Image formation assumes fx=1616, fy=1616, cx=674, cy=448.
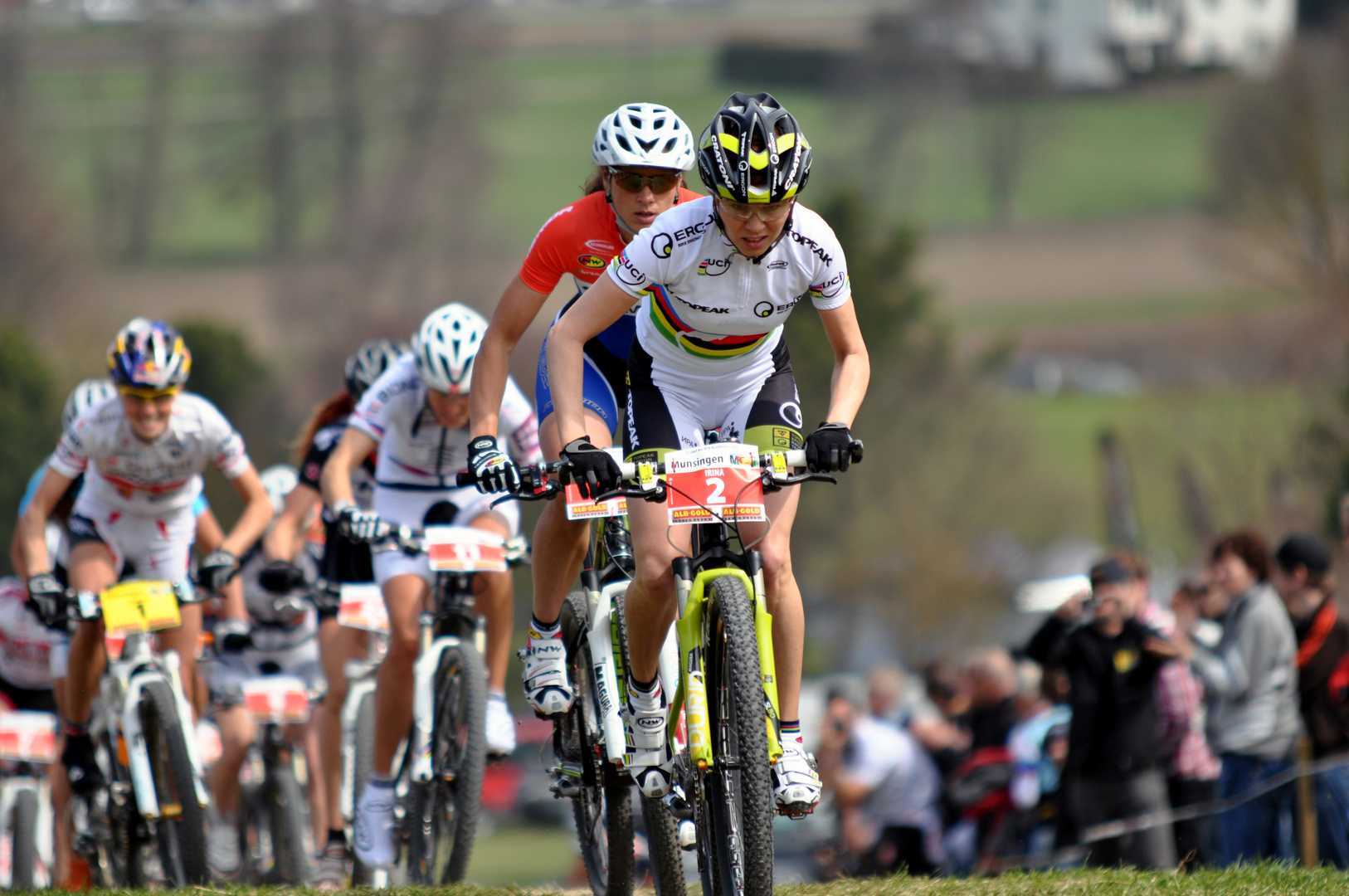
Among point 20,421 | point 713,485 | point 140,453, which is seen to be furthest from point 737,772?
point 20,421

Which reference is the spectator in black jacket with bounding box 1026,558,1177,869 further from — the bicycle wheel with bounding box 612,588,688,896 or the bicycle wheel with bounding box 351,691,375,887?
the bicycle wheel with bounding box 351,691,375,887

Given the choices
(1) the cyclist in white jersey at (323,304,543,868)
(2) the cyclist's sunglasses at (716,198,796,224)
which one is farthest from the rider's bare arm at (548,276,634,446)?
(1) the cyclist in white jersey at (323,304,543,868)

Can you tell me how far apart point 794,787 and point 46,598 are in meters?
4.39

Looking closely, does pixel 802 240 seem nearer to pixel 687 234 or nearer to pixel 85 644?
pixel 687 234

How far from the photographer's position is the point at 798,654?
18.1 ft

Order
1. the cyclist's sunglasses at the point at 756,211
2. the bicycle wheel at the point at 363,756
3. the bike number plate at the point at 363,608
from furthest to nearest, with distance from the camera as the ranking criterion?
the bike number plate at the point at 363,608 → the bicycle wheel at the point at 363,756 → the cyclist's sunglasses at the point at 756,211

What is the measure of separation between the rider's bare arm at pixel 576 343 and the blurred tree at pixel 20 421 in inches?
1678

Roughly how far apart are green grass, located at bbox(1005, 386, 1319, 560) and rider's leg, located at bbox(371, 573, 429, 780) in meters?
35.8

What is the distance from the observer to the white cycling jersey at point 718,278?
5539 mm

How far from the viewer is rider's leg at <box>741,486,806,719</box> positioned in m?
5.47

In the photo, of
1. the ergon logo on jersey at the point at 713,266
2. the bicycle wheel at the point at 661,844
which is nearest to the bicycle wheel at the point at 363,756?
the bicycle wheel at the point at 661,844

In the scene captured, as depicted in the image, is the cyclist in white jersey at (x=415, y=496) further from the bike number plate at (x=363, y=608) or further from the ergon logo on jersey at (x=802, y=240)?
the ergon logo on jersey at (x=802, y=240)

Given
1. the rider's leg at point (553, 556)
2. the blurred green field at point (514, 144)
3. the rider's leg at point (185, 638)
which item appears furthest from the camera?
the blurred green field at point (514, 144)

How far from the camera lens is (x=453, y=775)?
24.4 ft
